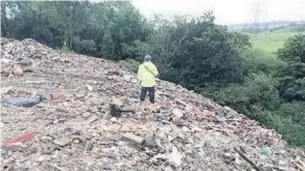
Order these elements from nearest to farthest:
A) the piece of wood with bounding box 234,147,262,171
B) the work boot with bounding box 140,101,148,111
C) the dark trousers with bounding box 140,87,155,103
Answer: the piece of wood with bounding box 234,147,262,171 < the work boot with bounding box 140,101,148,111 < the dark trousers with bounding box 140,87,155,103

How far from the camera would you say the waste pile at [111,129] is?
700 centimetres

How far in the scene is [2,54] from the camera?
1293 centimetres

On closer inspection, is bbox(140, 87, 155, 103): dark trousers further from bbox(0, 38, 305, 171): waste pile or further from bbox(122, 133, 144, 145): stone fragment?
bbox(122, 133, 144, 145): stone fragment

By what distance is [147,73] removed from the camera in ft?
30.2

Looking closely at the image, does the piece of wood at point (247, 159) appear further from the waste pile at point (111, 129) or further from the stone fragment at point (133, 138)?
the stone fragment at point (133, 138)

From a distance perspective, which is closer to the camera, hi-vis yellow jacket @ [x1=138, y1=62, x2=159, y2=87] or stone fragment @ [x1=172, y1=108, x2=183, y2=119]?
hi-vis yellow jacket @ [x1=138, y1=62, x2=159, y2=87]

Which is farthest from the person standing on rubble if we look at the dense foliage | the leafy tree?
the leafy tree

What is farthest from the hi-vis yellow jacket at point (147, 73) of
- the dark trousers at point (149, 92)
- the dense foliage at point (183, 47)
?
the dense foliage at point (183, 47)

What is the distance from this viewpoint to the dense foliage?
870 inches

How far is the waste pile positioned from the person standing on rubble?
0.21 metres

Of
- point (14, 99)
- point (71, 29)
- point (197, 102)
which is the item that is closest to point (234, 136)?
point (197, 102)

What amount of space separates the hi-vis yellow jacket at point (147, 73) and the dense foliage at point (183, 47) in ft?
29.9

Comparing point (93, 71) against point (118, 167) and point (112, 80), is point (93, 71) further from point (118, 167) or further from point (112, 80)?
point (118, 167)

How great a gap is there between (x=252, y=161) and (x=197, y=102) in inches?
150
